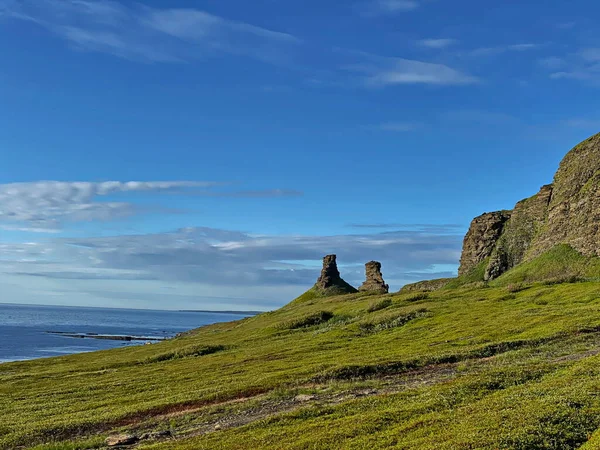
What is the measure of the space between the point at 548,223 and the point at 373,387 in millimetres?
123936

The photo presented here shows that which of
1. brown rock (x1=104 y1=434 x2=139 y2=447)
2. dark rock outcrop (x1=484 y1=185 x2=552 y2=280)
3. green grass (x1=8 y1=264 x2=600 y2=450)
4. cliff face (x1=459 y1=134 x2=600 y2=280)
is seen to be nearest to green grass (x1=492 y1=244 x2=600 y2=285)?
cliff face (x1=459 y1=134 x2=600 y2=280)

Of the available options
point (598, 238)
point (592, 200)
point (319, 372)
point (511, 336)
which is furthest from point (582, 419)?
point (592, 200)

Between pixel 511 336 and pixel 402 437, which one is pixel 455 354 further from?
pixel 402 437

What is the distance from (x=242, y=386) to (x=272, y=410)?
39.9 ft

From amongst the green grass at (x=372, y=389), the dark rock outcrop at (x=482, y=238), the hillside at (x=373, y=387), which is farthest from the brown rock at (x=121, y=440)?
the dark rock outcrop at (x=482, y=238)

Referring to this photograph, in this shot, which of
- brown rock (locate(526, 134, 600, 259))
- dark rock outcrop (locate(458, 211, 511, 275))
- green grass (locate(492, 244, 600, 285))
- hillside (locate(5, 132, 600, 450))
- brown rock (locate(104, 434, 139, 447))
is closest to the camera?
hillside (locate(5, 132, 600, 450))

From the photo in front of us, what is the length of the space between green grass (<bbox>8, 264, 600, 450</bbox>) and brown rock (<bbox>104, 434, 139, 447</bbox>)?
0.99 m

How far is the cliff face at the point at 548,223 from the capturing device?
439 feet

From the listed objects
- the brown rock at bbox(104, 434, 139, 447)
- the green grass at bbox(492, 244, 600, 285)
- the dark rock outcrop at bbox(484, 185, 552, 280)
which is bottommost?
the brown rock at bbox(104, 434, 139, 447)

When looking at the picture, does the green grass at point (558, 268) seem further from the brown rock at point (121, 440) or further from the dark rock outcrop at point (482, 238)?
the brown rock at point (121, 440)

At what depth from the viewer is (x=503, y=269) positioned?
544 feet

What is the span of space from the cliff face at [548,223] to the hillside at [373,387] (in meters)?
7.37

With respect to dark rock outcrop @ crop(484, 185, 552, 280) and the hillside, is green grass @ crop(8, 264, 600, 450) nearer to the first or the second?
the hillside

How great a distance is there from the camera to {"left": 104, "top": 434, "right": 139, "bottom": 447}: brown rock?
36.7 meters
